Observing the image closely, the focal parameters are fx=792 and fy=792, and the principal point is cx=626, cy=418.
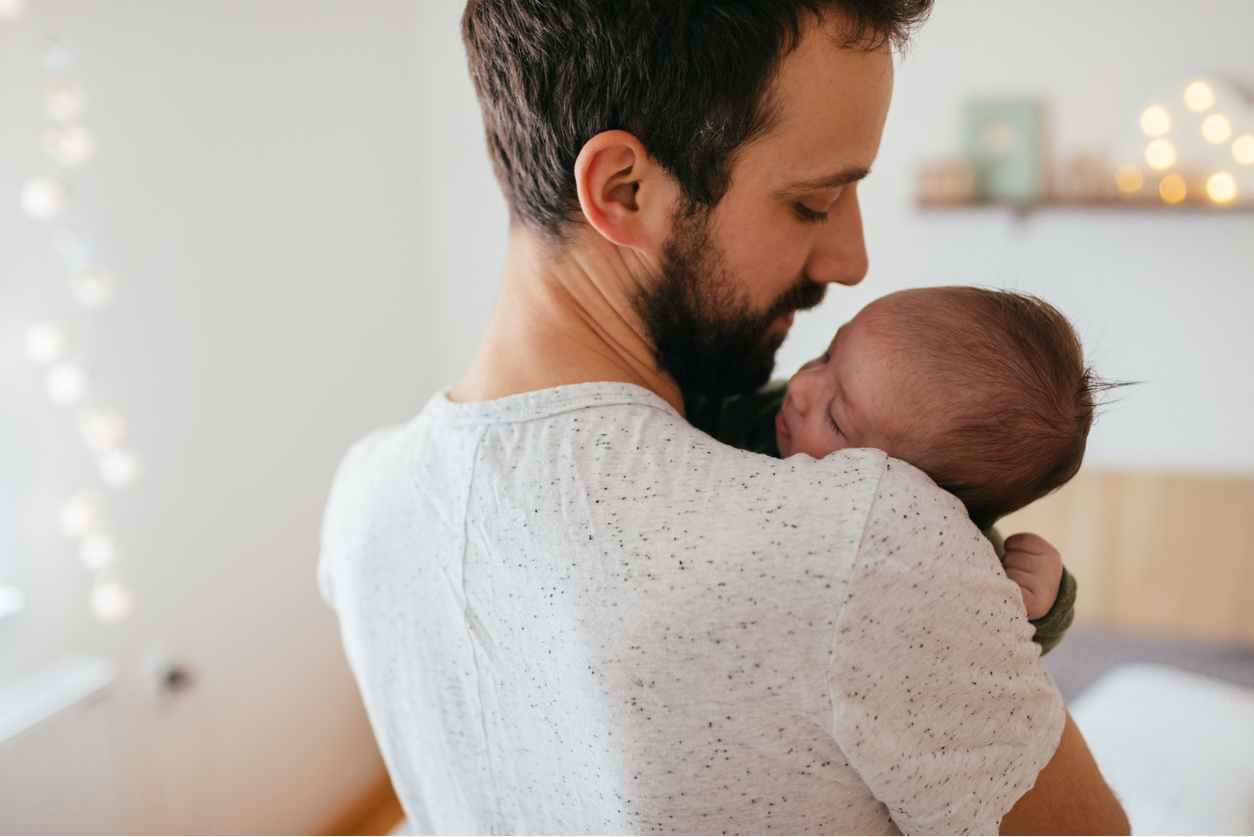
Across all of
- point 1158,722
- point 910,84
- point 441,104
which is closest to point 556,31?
point 1158,722

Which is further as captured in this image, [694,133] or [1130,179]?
[1130,179]

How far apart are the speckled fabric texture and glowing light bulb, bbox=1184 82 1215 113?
2273 millimetres

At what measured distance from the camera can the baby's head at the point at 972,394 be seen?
30.9 inches

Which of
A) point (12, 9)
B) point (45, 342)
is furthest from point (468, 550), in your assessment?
point (12, 9)

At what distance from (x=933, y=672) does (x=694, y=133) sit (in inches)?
19.2

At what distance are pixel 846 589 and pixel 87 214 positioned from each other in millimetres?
1813

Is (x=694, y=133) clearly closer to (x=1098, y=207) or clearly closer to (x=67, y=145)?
(x=67, y=145)

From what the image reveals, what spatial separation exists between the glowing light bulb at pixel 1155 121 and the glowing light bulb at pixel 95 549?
2.89 m

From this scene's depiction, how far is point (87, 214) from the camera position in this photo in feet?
5.51

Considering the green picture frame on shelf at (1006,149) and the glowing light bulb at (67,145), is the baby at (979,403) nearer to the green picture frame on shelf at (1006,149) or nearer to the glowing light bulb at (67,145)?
the glowing light bulb at (67,145)

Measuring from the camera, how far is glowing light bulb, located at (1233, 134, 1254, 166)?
2.17 meters

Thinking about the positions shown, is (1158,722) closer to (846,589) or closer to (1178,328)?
(1178,328)

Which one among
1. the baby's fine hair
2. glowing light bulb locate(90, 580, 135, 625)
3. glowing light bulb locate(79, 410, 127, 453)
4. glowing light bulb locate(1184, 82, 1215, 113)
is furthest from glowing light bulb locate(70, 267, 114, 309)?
glowing light bulb locate(1184, 82, 1215, 113)

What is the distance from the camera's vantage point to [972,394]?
30.8 inches
